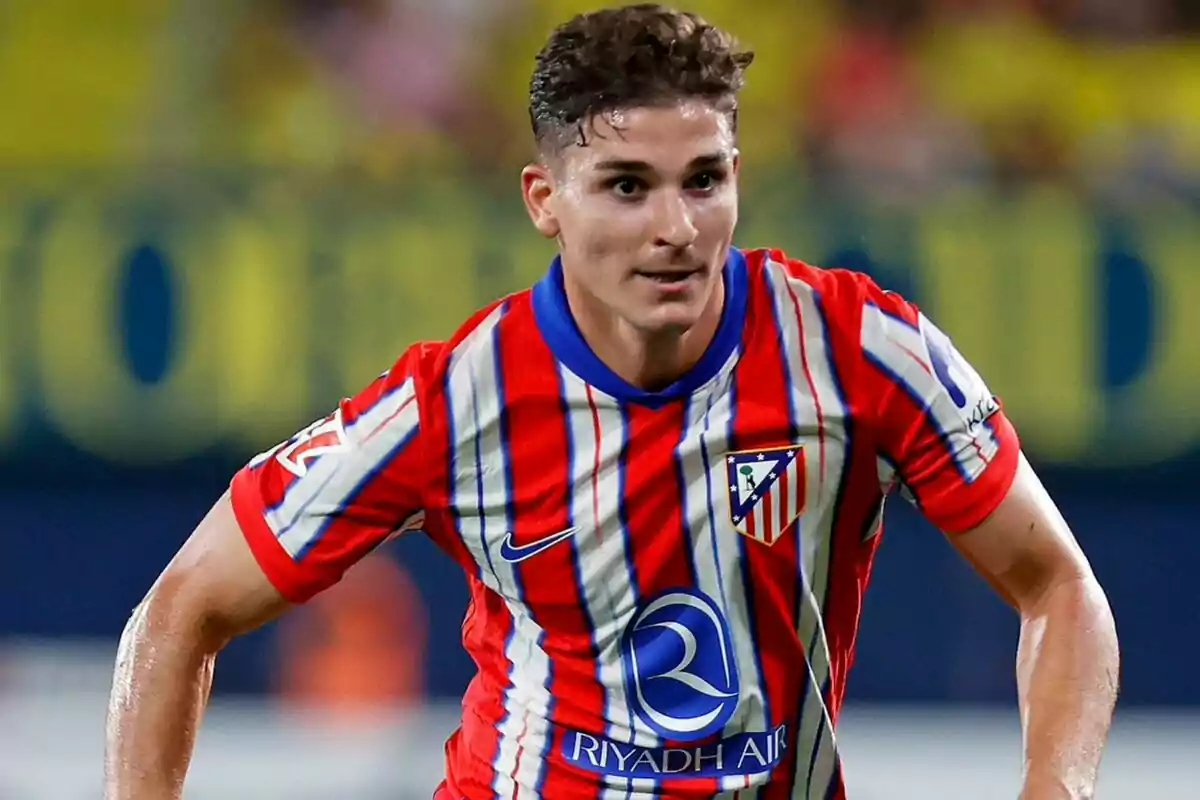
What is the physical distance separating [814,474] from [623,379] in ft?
0.94

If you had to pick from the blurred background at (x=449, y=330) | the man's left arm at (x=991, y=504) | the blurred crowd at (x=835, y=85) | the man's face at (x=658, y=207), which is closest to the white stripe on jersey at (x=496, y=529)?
the man's face at (x=658, y=207)

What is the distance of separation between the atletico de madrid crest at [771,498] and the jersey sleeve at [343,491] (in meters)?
0.43

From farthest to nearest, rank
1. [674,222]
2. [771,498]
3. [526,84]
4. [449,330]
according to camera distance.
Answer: [526,84] → [449,330] → [771,498] → [674,222]

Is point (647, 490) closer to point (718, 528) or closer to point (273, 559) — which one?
point (718, 528)

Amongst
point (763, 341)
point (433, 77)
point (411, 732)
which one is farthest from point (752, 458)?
point (433, 77)

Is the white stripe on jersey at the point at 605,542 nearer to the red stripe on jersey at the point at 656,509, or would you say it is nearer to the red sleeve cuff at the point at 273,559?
the red stripe on jersey at the point at 656,509

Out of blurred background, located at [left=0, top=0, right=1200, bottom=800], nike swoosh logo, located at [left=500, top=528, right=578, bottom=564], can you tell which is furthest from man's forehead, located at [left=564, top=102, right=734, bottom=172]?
blurred background, located at [left=0, top=0, right=1200, bottom=800]

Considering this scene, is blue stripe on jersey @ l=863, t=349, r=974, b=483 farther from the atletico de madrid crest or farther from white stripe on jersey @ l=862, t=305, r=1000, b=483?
the atletico de madrid crest

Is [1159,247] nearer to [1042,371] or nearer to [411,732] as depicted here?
[1042,371]

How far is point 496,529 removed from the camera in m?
2.89

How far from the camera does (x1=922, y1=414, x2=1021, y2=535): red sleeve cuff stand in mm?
→ 2730

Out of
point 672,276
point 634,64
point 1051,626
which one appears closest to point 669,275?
point 672,276

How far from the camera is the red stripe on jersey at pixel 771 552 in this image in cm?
281

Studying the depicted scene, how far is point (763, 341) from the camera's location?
2.84 meters
